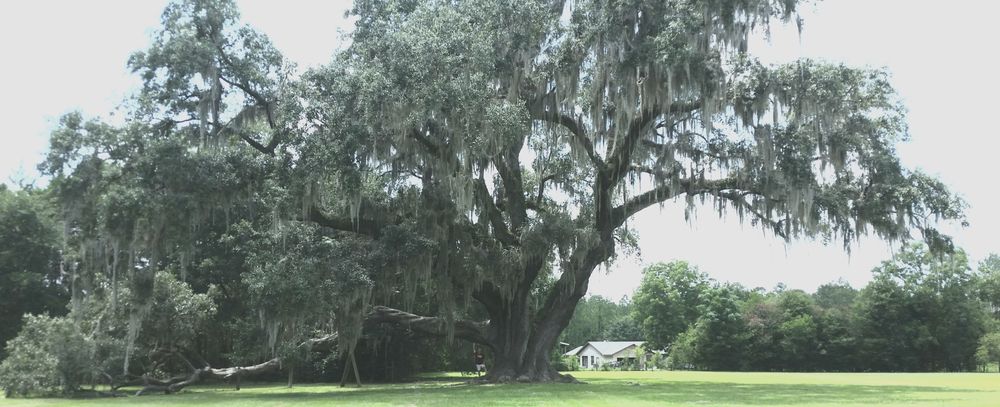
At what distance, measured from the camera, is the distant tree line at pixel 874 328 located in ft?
159

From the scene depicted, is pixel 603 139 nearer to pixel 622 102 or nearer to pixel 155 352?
pixel 622 102

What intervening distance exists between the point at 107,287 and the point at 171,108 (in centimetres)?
602

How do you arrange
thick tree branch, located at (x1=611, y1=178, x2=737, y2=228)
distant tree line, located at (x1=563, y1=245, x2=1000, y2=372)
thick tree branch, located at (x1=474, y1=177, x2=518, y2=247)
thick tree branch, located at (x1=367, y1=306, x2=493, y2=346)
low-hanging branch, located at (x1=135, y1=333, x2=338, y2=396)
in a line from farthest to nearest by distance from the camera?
1. distant tree line, located at (x1=563, y1=245, x2=1000, y2=372)
2. thick tree branch, located at (x1=367, y1=306, x2=493, y2=346)
3. thick tree branch, located at (x1=474, y1=177, x2=518, y2=247)
4. thick tree branch, located at (x1=611, y1=178, x2=737, y2=228)
5. low-hanging branch, located at (x1=135, y1=333, x2=338, y2=396)

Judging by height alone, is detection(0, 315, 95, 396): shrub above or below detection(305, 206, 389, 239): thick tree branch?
below

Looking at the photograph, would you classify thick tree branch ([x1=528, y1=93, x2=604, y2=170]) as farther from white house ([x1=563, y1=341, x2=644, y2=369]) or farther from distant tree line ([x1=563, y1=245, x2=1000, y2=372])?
white house ([x1=563, y1=341, x2=644, y2=369])

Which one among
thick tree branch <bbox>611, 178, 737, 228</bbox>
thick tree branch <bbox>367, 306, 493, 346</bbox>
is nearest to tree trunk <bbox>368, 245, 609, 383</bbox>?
thick tree branch <bbox>367, 306, 493, 346</bbox>

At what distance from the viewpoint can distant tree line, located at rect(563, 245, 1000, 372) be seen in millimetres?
48500

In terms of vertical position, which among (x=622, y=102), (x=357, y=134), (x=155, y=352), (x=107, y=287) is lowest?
(x=155, y=352)

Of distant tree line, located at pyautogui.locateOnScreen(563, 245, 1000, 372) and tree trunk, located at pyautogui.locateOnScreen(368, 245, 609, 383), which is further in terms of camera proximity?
distant tree line, located at pyautogui.locateOnScreen(563, 245, 1000, 372)

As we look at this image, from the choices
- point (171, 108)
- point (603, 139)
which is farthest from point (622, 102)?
point (171, 108)

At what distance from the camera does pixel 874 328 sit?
4959cm

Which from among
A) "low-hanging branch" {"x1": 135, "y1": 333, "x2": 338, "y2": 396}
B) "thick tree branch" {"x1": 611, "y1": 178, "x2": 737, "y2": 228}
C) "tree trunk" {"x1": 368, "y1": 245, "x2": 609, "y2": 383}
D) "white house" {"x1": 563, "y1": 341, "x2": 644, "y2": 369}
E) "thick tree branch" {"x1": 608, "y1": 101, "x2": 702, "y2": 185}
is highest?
"thick tree branch" {"x1": 608, "y1": 101, "x2": 702, "y2": 185}

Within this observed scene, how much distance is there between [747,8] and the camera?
54.2 feet

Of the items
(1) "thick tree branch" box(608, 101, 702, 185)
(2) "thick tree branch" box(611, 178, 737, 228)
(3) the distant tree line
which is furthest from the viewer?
(3) the distant tree line
